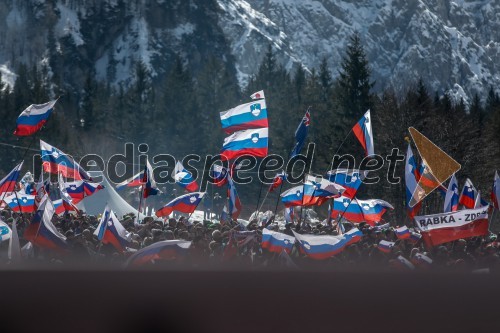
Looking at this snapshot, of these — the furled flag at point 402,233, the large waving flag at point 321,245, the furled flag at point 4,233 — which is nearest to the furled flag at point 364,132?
the furled flag at point 402,233

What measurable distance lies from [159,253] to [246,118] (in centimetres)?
910

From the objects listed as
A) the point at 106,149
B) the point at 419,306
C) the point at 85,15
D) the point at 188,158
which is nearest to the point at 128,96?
the point at 106,149

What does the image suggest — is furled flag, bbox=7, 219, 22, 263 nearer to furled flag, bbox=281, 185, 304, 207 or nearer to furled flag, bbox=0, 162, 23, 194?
furled flag, bbox=0, 162, 23, 194

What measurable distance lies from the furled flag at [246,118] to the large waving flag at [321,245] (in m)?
6.36

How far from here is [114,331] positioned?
14250 mm

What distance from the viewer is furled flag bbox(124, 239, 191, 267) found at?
70.2 feet

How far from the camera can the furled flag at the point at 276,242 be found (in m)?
23.8

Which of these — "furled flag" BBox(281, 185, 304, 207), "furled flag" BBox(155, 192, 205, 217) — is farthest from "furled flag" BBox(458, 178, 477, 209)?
"furled flag" BBox(155, 192, 205, 217)

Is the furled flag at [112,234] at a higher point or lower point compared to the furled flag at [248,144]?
lower

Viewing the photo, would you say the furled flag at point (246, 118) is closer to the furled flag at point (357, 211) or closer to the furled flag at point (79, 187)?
the furled flag at point (357, 211)

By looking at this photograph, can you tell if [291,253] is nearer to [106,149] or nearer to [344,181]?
[344,181]

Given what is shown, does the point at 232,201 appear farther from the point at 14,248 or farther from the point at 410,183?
the point at 14,248

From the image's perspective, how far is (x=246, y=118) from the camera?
2989 cm

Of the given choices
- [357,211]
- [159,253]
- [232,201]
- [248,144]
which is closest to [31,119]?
[232,201]
